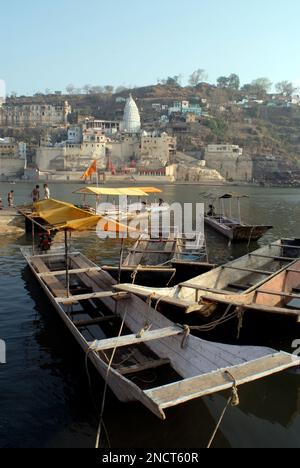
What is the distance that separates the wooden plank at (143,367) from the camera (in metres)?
7.39

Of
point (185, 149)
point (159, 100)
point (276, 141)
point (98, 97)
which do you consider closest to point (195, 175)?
point (185, 149)

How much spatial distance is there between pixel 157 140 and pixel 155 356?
380 ft

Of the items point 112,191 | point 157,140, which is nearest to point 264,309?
point 112,191

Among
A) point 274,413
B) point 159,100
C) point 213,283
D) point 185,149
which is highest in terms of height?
point 159,100

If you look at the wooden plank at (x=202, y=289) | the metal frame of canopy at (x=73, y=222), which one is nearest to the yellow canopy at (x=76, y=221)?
the metal frame of canopy at (x=73, y=222)

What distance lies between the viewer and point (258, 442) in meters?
6.46

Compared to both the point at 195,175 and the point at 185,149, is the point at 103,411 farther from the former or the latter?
the point at 185,149

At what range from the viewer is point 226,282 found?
1255 centimetres

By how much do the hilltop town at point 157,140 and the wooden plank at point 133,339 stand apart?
10147 cm

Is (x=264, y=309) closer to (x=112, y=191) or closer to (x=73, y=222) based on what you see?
(x=73, y=222)

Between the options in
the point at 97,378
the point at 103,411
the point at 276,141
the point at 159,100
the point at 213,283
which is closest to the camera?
the point at 103,411

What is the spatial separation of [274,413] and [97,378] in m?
3.20

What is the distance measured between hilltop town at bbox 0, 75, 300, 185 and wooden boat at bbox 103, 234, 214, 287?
301ft

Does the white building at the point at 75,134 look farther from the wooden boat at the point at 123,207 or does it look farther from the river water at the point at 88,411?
the river water at the point at 88,411
